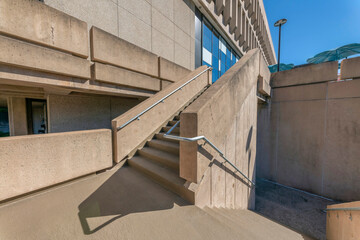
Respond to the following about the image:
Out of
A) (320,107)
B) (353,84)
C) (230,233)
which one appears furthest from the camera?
(320,107)

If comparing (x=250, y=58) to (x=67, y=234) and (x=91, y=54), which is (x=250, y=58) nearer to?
(x=91, y=54)

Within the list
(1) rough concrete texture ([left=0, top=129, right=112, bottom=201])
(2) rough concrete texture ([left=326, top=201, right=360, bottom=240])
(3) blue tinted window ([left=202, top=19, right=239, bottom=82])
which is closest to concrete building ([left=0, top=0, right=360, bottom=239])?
(1) rough concrete texture ([left=0, top=129, right=112, bottom=201])

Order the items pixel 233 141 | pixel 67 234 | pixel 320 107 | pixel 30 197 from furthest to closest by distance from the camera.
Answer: pixel 320 107 < pixel 233 141 < pixel 30 197 < pixel 67 234

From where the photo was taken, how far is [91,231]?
1869 mm

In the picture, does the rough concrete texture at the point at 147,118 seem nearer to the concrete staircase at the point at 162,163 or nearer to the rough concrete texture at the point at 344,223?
the concrete staircase at the point at 162,163

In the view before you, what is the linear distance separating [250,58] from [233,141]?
2791 mm

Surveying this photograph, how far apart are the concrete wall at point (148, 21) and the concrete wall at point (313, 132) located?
221 inches

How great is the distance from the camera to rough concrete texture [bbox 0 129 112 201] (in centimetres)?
228

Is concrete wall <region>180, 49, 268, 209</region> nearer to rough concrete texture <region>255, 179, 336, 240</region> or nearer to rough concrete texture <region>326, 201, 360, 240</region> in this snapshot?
rough concrete texture <region>255, 179, 336, 240</region>

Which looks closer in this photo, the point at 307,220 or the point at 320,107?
the point at 307,220

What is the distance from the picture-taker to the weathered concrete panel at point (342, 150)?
601 cm

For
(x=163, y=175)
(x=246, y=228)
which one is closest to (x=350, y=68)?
(x=246, y=228)

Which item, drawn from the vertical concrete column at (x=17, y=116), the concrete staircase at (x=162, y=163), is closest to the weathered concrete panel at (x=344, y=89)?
the concrete staircase at (x=162, y=163)

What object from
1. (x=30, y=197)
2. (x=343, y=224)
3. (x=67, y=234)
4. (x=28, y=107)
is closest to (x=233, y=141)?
(x=343, y=224)
